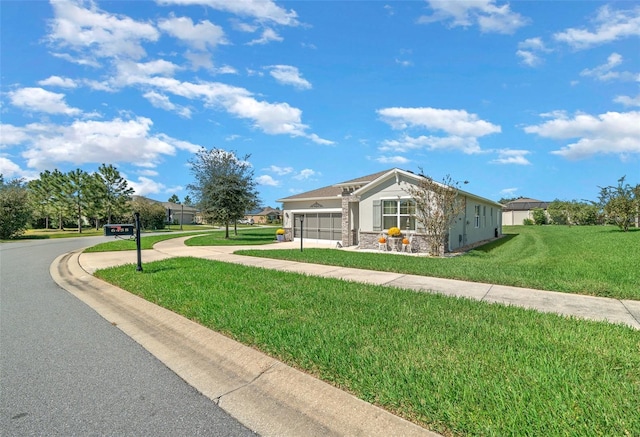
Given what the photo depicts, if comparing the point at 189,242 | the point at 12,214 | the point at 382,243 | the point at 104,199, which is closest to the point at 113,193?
the point at 104,199

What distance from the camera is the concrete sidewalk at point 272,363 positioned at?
2.61 meters

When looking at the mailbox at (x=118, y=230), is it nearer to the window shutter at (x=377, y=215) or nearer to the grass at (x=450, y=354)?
the grass at (x=450, y=354)

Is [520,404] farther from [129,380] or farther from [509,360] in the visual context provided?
[129,380]

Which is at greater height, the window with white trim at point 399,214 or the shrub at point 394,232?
the window with white trim at point 399,214

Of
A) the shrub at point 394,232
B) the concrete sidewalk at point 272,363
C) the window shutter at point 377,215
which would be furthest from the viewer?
the window shutter at point 377,215

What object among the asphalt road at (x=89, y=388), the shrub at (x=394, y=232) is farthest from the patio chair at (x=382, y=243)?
the asphalt road at (x=89, y=388)

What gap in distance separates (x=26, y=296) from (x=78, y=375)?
5.37 metres

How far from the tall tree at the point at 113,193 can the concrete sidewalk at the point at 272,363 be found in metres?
38.9

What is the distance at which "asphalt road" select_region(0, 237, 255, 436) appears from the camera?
266 centimetres

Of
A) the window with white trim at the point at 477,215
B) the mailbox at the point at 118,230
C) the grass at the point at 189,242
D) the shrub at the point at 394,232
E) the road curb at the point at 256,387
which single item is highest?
the window with white trim at the point at 477,215

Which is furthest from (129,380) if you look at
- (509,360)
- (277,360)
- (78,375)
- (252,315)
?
(509,360)

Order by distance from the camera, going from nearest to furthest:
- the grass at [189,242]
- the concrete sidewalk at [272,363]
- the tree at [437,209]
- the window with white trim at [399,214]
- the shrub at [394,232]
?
the concrete sidewalk at [272,363] → the tree at [437,209] → the shrub at [394,232] → the window with white trim at [399,214] → the grass at [189,242]

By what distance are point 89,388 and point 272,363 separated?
1773 mm

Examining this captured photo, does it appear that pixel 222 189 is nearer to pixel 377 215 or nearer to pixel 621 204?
pixel 377 215
